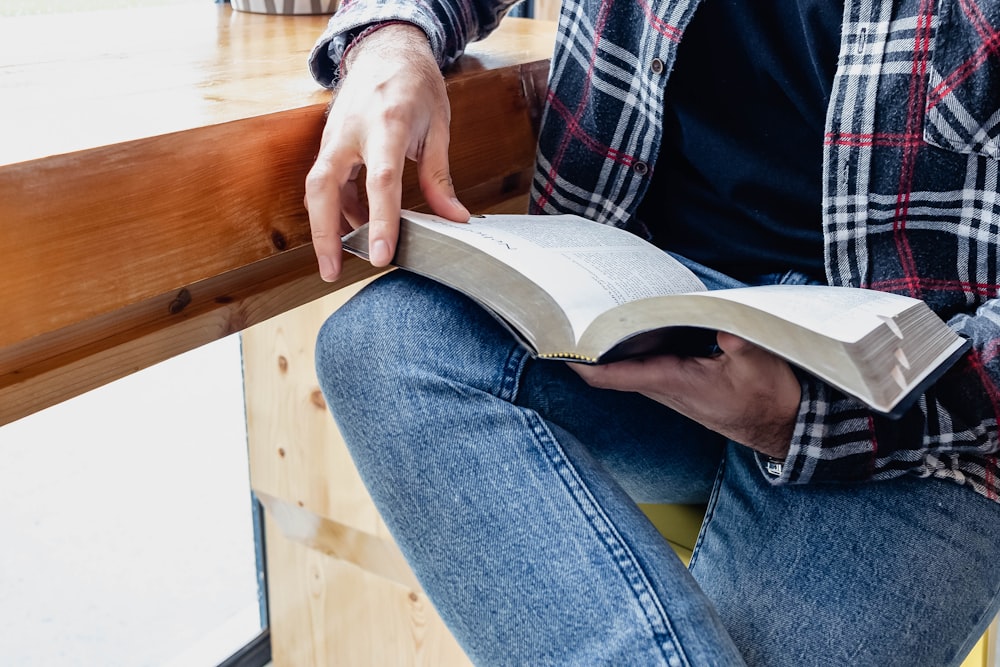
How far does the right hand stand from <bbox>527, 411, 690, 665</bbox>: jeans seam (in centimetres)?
15

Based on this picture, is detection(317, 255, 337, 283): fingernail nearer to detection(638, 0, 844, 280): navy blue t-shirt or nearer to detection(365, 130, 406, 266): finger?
detection(365, 130, 406, 266): finger

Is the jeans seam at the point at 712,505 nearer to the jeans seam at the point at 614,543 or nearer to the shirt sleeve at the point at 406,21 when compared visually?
the jeans seam at the point at 614,543

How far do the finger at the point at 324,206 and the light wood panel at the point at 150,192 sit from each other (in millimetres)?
31

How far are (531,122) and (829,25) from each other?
0.86 feet

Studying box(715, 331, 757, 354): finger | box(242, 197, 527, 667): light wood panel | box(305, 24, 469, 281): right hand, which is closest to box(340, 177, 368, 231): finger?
box(305, 24, 469, 281): right hand

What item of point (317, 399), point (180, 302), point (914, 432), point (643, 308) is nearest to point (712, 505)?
point (914, 432)

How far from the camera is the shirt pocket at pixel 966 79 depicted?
0.60 m

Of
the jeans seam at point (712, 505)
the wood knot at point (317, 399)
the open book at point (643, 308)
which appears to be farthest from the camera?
the wood knot at point (317, 399)

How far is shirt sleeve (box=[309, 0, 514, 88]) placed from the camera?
2.23 feet

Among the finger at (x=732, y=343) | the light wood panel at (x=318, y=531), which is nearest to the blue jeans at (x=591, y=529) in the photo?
the finger at (x=732, y=343)

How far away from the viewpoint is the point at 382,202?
553mm

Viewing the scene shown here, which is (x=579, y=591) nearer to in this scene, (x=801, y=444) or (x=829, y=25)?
(x=801, y=444)

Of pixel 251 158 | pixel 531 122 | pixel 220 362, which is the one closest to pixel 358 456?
pixel 251 158

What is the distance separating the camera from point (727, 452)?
0.66 m
